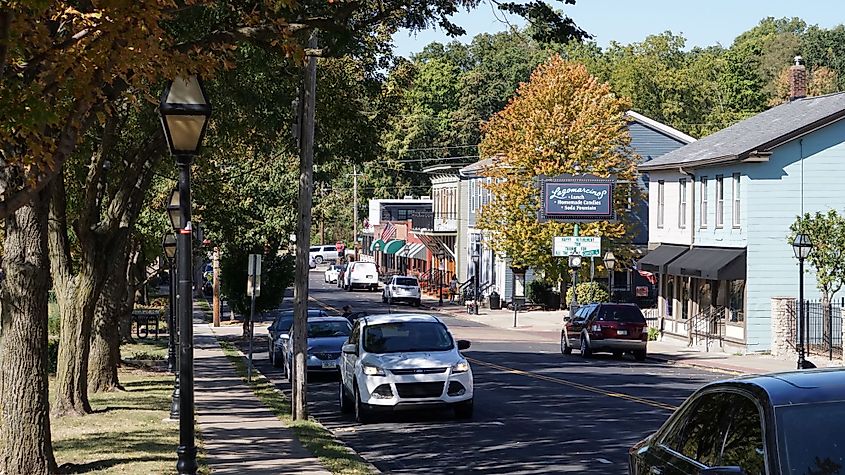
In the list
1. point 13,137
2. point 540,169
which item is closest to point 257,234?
point 540,169

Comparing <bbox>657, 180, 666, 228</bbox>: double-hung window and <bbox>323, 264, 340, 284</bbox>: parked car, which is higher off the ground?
<bbox>657, 180, 666, 228</bbox>: double-hung window

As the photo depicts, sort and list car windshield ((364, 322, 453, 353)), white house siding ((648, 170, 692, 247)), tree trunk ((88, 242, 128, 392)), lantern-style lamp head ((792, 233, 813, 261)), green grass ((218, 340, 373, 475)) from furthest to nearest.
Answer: white house siding ((648, 170, 692, 247)) → lantern-style lamp head ((792, 233, 813, 261)) → tree trunk ((88, 242, 128, 392)) → car windshield ((364, 322, 453, 353)) → green grass ((218, 340, 373, 475))

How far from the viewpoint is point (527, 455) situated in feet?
53.2

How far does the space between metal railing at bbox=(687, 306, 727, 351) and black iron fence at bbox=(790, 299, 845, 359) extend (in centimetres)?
461

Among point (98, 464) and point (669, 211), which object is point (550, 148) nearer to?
point (669, 211)

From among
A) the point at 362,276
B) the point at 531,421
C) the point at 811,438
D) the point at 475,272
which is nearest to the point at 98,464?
the point at 531,421

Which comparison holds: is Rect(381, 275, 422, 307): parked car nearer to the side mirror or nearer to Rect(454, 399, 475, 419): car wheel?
Rect(454, 399, 475, 419): car wheel

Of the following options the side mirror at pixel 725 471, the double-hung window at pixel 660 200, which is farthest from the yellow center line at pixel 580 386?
the double-hung window at pixel 660 200

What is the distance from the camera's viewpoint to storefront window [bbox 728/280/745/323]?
39.9 meters

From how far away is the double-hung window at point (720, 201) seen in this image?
4159cm

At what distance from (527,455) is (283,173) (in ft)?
114

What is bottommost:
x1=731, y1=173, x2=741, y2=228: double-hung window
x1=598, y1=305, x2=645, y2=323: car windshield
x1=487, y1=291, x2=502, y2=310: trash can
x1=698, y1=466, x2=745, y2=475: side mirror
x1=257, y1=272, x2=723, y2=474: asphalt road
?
x1=257, y1=272, x2=723, y2=474: asphalt road

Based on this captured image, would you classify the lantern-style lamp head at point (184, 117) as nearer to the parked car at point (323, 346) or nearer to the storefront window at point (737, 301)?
the parked car at point (323, 346)

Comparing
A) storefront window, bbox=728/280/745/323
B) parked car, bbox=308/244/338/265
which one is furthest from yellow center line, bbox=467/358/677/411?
parked car, bbox=308/244/338/265
